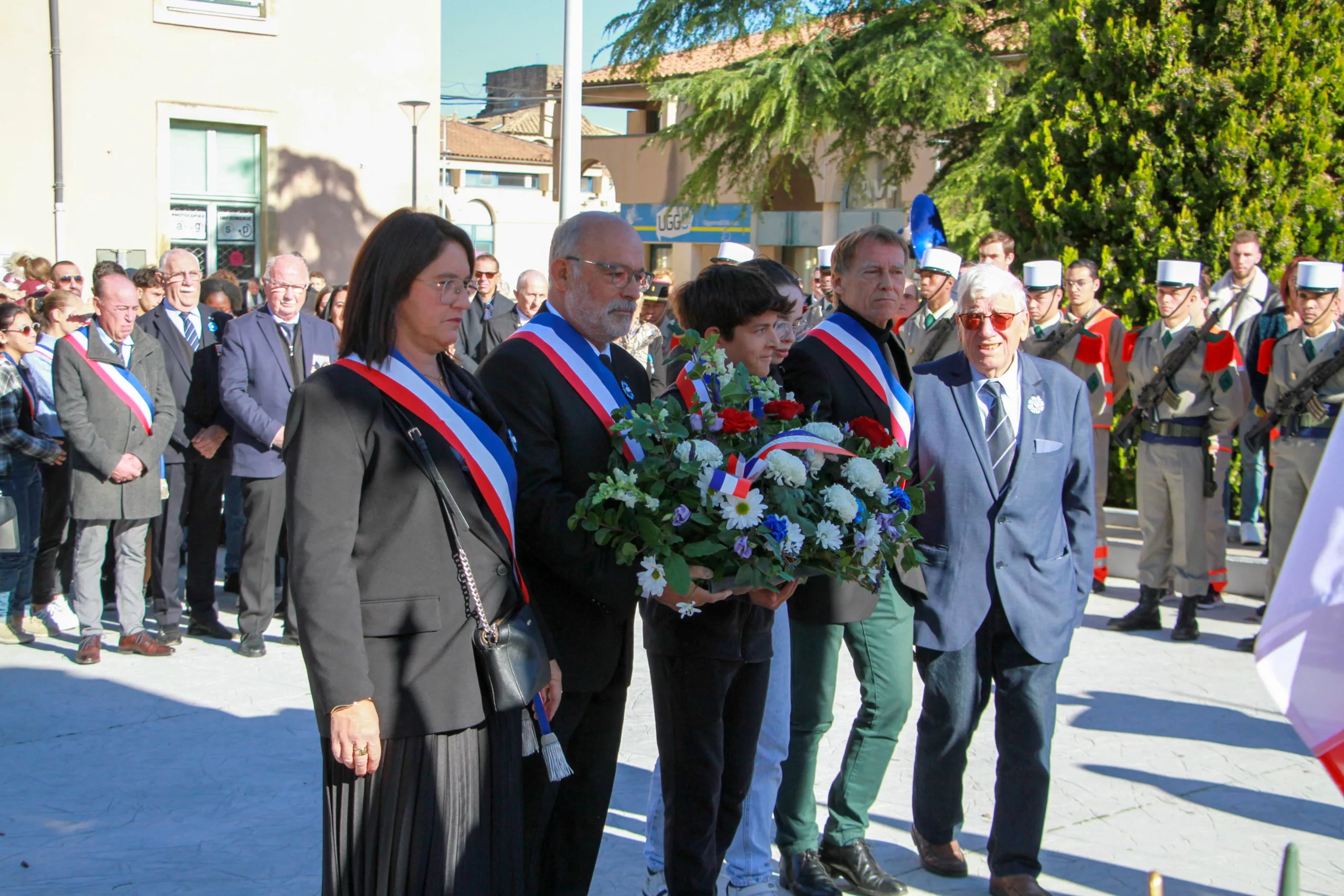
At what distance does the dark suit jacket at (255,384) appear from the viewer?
6.76 metres

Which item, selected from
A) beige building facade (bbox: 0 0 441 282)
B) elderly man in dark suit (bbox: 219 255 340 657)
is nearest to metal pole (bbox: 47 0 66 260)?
beige building facade (bbox: 0 0 441 282)

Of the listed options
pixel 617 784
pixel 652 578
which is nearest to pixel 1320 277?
pixel 617 784

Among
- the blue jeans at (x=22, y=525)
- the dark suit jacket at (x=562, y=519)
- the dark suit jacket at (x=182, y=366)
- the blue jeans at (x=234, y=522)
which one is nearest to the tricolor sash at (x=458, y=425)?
the dark suit jacket at (x=562, y=519)

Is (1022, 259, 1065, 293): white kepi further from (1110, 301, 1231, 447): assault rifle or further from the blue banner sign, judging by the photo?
the blue banner sign

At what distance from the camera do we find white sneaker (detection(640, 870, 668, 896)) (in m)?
3.66

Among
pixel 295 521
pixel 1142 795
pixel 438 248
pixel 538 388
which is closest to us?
pixel 295 521

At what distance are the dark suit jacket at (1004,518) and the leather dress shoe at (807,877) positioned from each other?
2.53 feet

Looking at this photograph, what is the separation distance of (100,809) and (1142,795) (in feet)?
13.0

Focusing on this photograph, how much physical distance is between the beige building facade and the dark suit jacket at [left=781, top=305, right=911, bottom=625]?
1495 cm

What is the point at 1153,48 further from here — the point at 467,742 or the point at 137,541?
the point at 467,742

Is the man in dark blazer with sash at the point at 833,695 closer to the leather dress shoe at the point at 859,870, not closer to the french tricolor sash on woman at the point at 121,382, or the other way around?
the leather dress shoe at the point at 859,870

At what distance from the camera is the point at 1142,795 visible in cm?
484

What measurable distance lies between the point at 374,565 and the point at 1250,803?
371cm

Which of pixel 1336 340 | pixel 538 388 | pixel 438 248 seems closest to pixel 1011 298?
pixel 538 388
